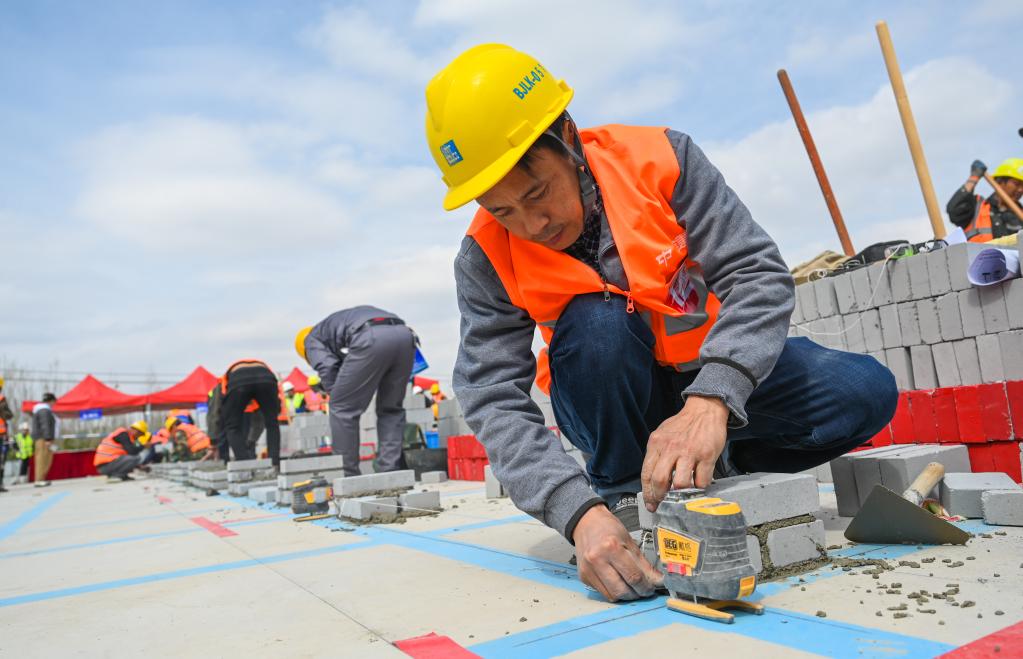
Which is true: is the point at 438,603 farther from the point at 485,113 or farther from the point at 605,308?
the point at 485,113

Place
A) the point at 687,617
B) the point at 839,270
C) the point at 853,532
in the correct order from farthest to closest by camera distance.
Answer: the point at 839,270, the point at 853,532, the point at 687,617

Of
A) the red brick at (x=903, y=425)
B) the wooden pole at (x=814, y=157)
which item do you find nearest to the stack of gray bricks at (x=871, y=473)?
the red brick at (x=903, y=425)

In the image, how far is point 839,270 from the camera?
4926 mm

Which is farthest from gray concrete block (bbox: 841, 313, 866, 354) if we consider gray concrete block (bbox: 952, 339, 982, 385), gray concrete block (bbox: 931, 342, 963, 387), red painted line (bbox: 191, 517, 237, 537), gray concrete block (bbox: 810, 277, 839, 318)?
red painted line (bbox: 191, 517, 237, 537)

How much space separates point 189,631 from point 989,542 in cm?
226

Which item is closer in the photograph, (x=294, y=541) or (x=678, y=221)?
(x=678, y=221)

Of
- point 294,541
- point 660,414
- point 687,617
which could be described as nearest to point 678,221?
point 660,414

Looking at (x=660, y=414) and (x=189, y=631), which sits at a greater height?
(x=660, y=414)

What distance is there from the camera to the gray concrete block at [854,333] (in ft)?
15.1

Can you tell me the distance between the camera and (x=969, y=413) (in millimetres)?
3307

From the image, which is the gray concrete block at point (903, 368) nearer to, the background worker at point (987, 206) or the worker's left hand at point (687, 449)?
the background worker at point (987, 206)

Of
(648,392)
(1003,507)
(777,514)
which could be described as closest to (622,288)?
(648,392)

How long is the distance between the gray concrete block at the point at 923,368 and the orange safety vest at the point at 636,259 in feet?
9.17

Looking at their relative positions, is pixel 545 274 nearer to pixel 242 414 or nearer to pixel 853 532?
pixel 853 532
